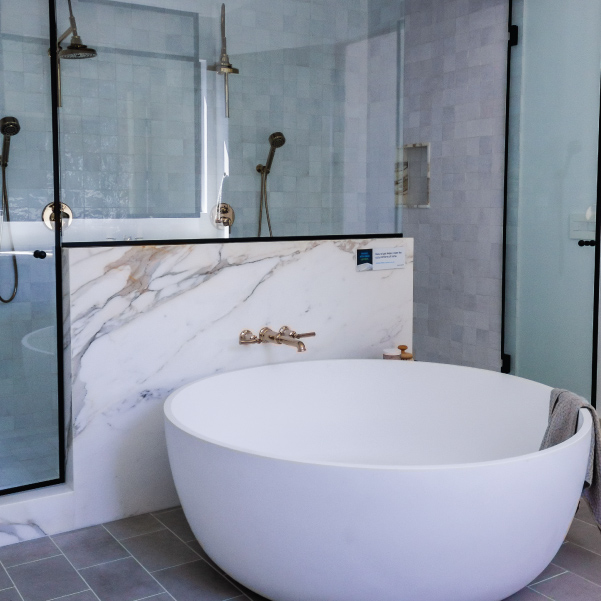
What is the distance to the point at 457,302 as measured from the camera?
4891mm

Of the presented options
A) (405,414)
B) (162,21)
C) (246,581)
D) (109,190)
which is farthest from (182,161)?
(246,581)

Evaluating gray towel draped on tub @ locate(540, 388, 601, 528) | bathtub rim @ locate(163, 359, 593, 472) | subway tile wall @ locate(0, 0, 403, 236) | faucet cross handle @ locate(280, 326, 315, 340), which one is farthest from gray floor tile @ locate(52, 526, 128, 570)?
gray towel draped on tub @ locate(540, 388, 601, 528)

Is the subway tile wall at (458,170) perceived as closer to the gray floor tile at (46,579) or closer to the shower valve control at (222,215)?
the shower valve control at (222,215)

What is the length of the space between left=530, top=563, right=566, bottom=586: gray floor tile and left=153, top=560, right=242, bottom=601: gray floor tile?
37.2 inches

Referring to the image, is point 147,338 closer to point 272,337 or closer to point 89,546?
point 272,337

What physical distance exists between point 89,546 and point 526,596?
4.86 feet

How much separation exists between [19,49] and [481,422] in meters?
2.19

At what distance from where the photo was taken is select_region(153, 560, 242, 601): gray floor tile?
7.84ft

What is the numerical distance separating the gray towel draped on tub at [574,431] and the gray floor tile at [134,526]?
1.44 metres

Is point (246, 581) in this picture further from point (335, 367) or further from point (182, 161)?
point (182, 161)

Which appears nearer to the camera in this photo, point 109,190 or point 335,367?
point 109,190

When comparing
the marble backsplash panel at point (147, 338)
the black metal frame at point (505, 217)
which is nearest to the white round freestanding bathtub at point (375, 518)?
the marble backsplash panel at point (147, 338)

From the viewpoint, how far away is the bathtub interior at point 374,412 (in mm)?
2979

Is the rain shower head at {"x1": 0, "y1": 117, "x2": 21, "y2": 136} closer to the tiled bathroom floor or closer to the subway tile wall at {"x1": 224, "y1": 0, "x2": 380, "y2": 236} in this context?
the subway tile wall at {"x1": 224, "y1": 0, "x2": 380, "y2": 236}
